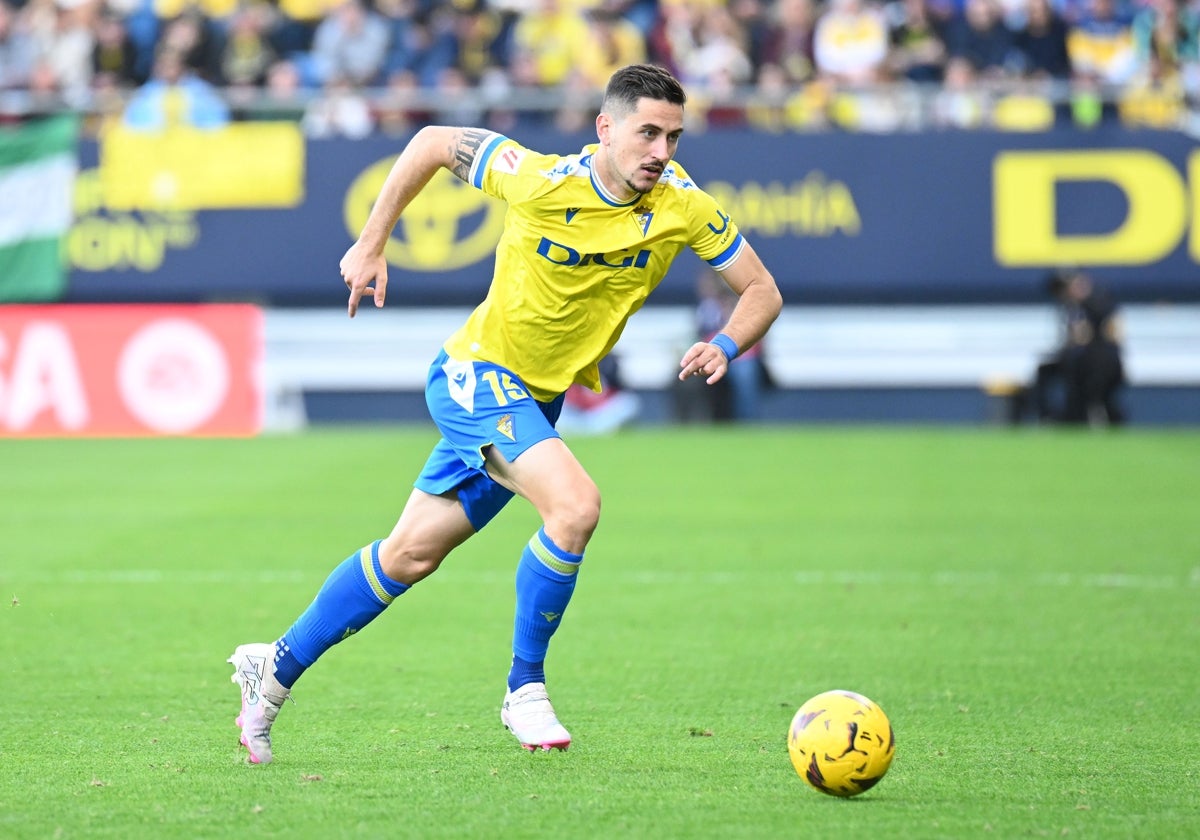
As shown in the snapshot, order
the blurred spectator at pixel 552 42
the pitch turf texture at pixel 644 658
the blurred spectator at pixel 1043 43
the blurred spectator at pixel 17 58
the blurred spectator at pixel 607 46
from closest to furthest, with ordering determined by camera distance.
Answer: the pitch turf texture at pixel 644 658
the blurred spectator at pixel 607 46
the blurred spectator at pixel 1043 43
the blurred spectator at pixel 552 42
the blurred spectator at pixel 17 58

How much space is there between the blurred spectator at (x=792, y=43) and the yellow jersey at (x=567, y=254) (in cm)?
1472

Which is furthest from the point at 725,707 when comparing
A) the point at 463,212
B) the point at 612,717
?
the point at 463,212

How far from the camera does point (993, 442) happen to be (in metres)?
18.0

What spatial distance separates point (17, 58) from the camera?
810 inches

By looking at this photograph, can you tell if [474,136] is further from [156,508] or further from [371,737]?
[156,508]

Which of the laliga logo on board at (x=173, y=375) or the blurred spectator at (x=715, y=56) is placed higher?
the blurred spectator at (x=715, y=56)

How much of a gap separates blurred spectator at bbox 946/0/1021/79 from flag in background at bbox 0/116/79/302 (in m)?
10.2

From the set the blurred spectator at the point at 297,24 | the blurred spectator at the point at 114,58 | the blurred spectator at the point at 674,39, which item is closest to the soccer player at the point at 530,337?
the blurred spectator at the point at 674,39

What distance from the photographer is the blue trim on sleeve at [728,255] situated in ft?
18.3

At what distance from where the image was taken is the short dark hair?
17.2 ft

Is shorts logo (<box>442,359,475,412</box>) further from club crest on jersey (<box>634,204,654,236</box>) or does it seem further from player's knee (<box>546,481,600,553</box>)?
club crest on jersey (<box>634,204,654,236</box>)

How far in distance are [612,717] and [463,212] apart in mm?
14603

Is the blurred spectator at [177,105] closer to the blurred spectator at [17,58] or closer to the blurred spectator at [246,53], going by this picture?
the blurred spectator at [246,53]

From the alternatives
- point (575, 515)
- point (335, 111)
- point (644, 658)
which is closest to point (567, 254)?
point (575, 515)
